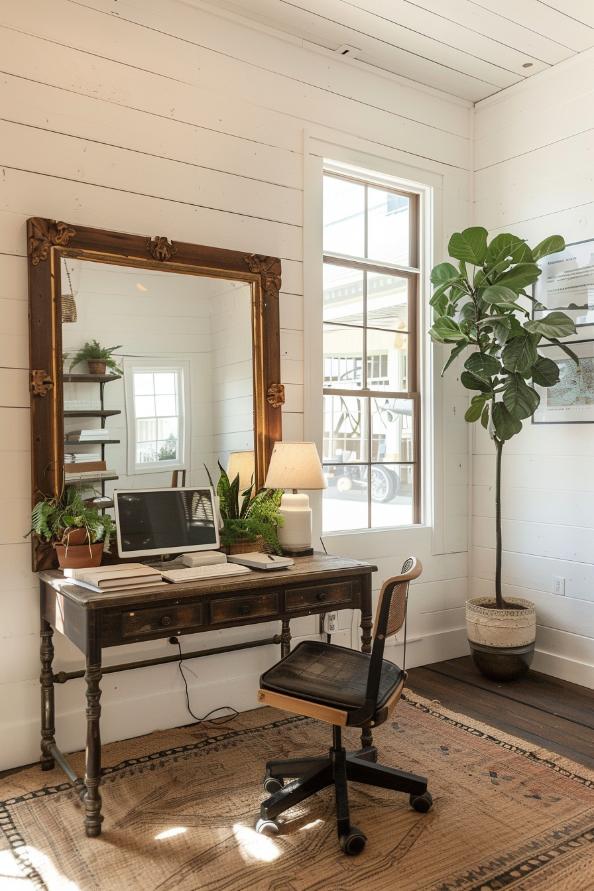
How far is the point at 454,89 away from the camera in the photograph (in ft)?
13.3

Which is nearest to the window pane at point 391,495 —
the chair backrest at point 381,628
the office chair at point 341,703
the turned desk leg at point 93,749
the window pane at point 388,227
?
the window pane at point 388,227

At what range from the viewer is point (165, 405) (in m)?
3.08

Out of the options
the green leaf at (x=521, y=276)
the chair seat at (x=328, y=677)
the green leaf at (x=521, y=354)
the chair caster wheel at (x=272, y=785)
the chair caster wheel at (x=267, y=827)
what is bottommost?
the chair caster wheel at (x=267, y=827)

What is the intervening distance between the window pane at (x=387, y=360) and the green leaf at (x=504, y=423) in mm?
617

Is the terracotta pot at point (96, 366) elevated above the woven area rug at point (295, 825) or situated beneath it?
elevated above

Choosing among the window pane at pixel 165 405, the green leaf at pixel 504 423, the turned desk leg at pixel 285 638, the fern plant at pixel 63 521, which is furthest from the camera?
the green leaf at pixel 504 423

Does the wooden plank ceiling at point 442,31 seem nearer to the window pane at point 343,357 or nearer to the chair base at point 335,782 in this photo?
the window pane at point 343,357

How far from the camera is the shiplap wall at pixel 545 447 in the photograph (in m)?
3.70

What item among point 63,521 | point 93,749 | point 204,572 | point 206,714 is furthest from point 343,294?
point 93,749

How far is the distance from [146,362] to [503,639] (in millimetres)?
2207

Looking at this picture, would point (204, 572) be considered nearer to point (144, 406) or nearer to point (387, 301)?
point (144, 406)

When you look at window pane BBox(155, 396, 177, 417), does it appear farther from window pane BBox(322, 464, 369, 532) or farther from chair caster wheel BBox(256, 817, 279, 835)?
chair caster wheel BBox(256, 817, 279, 835)

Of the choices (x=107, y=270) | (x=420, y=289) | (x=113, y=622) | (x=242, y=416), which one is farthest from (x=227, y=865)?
(x=420, y=289)

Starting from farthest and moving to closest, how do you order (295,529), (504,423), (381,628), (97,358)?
(504,423)
(295,529)
(97,358)
(381,628)
